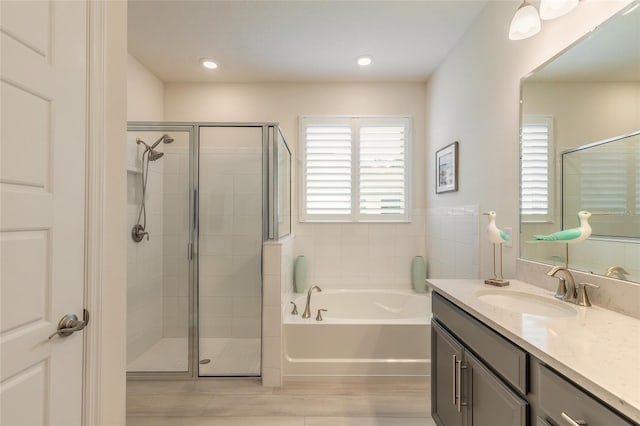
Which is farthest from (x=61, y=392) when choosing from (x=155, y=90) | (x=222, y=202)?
(x=155, y=90)

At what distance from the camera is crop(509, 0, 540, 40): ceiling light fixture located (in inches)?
56.1

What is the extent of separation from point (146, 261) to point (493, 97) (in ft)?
9.67

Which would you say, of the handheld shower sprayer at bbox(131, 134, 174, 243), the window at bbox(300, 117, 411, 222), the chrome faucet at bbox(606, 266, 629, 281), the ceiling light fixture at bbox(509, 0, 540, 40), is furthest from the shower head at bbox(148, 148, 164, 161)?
the chrome faucet at bbox(606, 266, 629, 281)

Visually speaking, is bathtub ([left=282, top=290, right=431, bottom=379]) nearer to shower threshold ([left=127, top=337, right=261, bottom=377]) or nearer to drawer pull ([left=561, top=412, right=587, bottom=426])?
shower threshold ([left=127, top=337, right=261, bottom=377])

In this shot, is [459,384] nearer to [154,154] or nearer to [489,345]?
[489,345]

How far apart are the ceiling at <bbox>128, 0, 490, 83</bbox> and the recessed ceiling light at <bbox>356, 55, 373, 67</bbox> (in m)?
0.05

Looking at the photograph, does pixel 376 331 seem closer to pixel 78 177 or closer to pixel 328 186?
pixel 328 186

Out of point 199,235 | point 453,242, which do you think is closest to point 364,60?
point 453,242

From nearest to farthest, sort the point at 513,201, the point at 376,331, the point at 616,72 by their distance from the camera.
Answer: the point at 616,72, the point at 513,201, the point at 376,331

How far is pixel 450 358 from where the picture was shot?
1404 millimetres

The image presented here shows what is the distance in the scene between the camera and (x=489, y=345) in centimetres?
107

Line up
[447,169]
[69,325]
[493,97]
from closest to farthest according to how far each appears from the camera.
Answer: [69,325] → [493,97] → [447,169]

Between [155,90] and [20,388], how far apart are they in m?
3.07

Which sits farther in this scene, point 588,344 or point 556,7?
point 556,7
